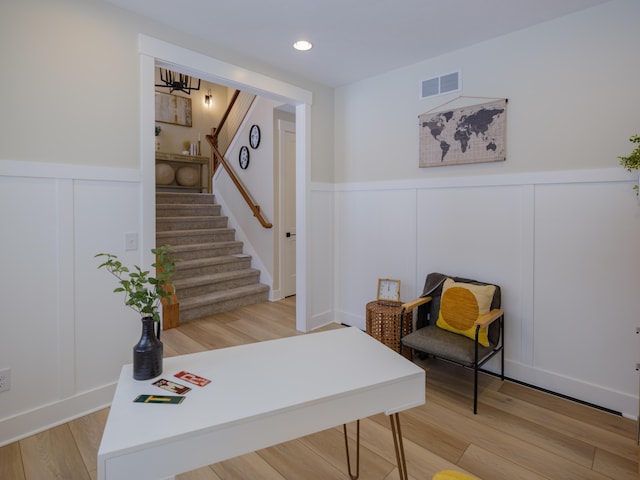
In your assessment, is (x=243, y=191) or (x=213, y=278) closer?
(x=213, y=278)

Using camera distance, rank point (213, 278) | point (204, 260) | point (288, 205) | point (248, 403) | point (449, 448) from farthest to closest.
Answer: point (288, 205) < point (204, 260) < point (213, 278) < point (449, 448) < point (248, 403)

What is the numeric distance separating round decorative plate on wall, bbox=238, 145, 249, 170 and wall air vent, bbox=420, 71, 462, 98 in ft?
9.90

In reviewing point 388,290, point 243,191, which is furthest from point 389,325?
point 243,191

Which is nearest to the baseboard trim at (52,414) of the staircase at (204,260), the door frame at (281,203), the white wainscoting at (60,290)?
the white wainscoting at (60,290)

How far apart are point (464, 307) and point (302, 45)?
241 centimetres

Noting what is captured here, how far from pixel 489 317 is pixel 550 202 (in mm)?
934

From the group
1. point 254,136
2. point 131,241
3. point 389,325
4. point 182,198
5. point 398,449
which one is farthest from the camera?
point 182,198

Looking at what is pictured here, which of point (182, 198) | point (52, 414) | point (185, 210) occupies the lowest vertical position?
point (52, 414)

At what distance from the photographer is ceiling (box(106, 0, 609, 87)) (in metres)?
2.31

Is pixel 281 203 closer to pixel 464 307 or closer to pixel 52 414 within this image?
pixel 464 307

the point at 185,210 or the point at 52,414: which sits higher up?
the point at 185,210

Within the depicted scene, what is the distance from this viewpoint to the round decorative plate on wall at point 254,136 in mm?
5148

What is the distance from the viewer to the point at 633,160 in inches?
79.8

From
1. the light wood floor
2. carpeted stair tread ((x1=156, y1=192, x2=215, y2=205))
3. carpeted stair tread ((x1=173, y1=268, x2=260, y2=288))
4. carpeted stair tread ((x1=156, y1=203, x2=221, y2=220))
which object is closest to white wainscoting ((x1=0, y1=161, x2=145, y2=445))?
the light wood floor
